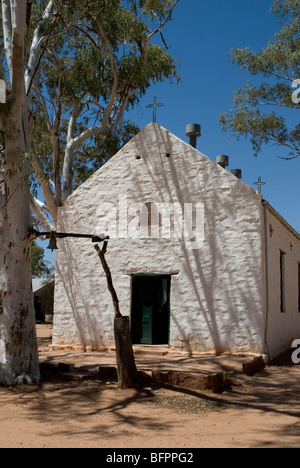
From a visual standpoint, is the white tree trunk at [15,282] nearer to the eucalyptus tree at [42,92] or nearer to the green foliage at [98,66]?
the eucalyptus tree at [42,92]

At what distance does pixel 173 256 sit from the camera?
504 inches

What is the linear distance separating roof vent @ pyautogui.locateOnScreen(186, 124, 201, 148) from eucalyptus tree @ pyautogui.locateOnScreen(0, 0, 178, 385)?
129 inches

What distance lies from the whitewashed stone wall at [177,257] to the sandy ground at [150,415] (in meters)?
2.07

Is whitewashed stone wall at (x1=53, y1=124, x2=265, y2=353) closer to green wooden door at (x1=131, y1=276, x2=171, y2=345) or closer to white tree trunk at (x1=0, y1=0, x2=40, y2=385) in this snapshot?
green wooden door at (x1=131, y1=276, x2=171, y2=345)

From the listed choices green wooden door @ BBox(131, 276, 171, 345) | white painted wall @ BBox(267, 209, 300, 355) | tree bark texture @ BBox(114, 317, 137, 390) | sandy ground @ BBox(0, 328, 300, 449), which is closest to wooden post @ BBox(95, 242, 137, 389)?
tree bark texture @ BBox(114, 317, 137, 390)

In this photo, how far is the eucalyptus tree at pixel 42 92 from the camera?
352 inches

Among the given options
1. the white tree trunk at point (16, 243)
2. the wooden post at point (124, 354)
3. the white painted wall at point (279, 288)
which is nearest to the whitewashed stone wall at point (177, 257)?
the white painted wall at point (279, 288)

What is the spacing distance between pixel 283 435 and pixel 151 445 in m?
1.69

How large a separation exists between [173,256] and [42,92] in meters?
10.2

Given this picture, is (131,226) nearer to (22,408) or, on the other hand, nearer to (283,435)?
(22,408)

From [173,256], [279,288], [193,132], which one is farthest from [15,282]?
[193,132]

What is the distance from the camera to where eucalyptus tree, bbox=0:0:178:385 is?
29.3ft

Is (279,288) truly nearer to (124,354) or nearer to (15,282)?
(124,354)
